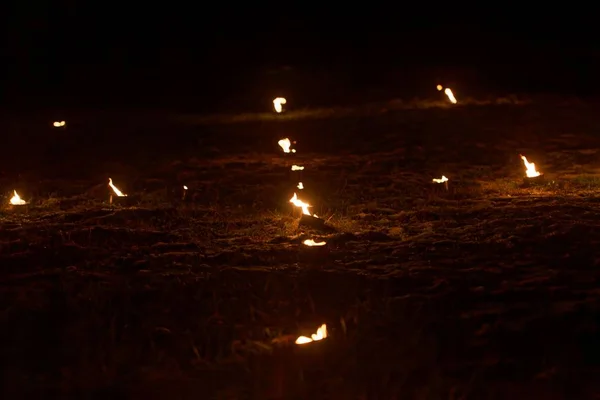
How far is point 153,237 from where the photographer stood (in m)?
6.68

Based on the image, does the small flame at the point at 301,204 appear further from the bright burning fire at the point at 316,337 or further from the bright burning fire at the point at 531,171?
the bright burning fire at the point at 531,171

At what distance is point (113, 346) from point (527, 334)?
A: 275 centimetres

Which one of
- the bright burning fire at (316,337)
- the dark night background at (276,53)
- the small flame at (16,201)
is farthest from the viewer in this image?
the dark night background at (276,53)

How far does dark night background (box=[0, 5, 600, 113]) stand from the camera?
568 inches

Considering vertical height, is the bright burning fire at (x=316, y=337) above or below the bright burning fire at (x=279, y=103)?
below

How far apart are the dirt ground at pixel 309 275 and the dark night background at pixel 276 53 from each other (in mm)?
4343

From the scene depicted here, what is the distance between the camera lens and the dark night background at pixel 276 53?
568 inches

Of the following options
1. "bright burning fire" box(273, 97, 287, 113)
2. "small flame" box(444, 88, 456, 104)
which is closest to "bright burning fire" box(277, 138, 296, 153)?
"bright burning fire" box(273, 97, 287, 113)

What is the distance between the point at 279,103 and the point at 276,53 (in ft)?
15.5

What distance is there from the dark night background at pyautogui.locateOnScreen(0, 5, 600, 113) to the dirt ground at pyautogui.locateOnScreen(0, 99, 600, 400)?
171 inches

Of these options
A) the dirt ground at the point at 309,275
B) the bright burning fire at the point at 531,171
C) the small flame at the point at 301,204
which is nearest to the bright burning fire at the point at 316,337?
the dirt ground at the point at 309,275

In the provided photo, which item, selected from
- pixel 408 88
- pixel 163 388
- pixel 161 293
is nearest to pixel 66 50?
pixel 408 88

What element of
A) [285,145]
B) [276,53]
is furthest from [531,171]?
[276,53]

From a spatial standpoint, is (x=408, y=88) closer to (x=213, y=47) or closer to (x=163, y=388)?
(x=213, y=47)
